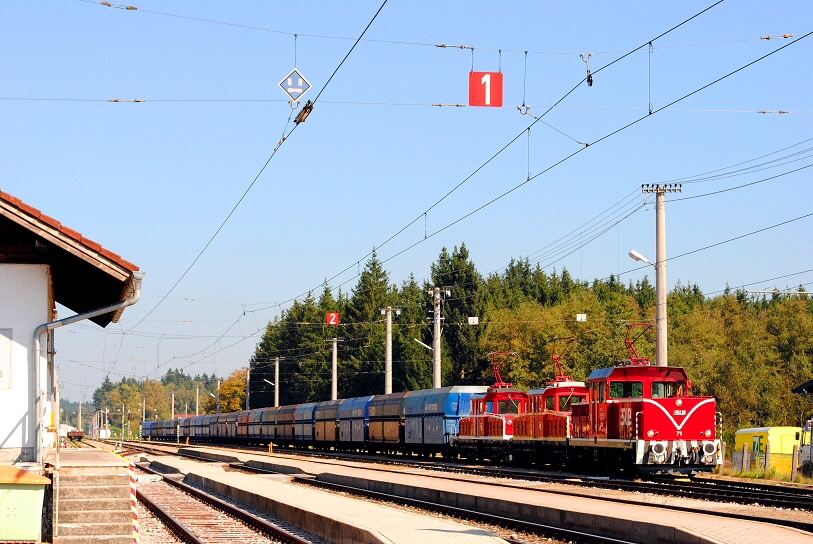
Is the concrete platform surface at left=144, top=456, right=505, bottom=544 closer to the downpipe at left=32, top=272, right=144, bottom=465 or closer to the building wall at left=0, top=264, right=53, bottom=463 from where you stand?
the downpipe at left=32, top=272, right=144, bottom=465

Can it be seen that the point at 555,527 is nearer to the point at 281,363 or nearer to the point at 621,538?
the point at 621,538

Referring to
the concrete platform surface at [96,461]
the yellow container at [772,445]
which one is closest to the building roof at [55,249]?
the concrete platform surface at [96,461]

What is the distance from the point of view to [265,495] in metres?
23.2

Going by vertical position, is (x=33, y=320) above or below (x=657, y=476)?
above

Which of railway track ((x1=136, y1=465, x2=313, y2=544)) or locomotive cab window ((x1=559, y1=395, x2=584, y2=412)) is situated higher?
locomotive cab window ((x1=559, y1=395, x2=584, y2=412))

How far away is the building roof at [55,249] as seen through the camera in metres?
13.0

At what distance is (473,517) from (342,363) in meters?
104

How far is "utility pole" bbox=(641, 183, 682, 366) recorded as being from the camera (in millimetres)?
35906

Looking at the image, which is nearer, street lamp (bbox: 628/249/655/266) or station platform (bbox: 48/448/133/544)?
station platform (bbox: 48/448/133/544)

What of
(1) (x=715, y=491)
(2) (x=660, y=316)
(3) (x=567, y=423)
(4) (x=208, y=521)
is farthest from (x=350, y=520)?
(2) (x=660, y=316)

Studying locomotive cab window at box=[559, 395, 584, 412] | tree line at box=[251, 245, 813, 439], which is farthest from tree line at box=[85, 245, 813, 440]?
locomotive cab window at box=[559, 395, 584, 412]

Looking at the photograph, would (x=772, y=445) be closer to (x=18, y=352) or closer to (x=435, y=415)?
(x=435, y=415)

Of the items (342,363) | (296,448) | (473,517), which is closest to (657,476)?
(473,517)

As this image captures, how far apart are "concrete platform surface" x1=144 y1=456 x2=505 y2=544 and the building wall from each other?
5.12 meters
